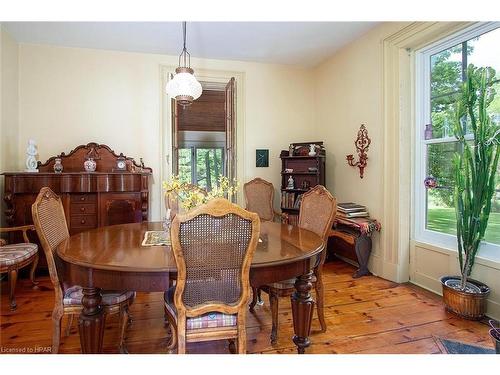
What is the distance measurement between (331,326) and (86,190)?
2884 millimetres

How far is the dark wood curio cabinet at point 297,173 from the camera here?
3.98 metres

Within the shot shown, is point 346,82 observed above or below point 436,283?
above

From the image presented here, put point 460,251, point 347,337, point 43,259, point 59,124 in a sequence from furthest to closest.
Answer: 1. point 59,124
2. point 43,259
3. point 460,251
4. point 347,337

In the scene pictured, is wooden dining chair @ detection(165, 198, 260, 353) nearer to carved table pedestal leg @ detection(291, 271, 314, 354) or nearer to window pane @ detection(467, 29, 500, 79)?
carved table pedestal leg @ detection(291, 271, 314, 354)

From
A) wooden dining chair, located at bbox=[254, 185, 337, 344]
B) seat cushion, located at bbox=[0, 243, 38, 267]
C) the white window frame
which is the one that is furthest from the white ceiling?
seat cushion, located at bbox=[0, 243, 38, 267]

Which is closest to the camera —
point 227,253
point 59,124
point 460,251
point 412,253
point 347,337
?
point 227,253

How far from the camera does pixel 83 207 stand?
3.40 meters

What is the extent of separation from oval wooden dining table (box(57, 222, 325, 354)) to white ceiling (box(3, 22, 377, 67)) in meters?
2.44

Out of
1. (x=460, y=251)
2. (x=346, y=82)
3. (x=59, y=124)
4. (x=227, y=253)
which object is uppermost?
(x=346, y=82)

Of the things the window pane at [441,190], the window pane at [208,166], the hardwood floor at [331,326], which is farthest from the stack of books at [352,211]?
the window pane at [208,166]

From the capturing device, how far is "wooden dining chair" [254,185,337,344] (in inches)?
78.7
